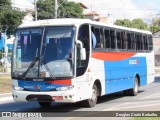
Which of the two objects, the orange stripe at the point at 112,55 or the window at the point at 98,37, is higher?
the window at the point at 98,37

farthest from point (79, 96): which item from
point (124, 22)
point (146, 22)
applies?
point (146, 22)

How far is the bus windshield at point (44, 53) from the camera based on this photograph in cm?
1444

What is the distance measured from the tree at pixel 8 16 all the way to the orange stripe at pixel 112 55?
36.3 m

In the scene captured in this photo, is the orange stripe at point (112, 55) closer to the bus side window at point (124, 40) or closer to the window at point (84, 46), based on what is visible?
the bus side window at point (124, 40)

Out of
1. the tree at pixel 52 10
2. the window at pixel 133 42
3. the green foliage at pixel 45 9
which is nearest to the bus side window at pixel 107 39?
the window at pixel 133 42

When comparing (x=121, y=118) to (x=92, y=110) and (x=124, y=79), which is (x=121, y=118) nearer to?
(x=92, y=110)

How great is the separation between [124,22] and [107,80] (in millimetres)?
106963

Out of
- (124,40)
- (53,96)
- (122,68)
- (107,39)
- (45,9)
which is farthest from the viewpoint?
(45,9)

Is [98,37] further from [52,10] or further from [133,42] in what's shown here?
[52,10]

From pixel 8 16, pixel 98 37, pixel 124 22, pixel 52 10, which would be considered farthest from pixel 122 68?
pixel 124 22

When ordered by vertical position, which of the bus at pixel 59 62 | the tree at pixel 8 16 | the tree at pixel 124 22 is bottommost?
the bus at pixel 59 62

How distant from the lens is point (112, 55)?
728 inches

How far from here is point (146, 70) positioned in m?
23.6

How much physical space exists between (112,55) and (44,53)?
15.0 ft
